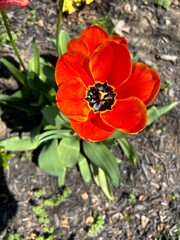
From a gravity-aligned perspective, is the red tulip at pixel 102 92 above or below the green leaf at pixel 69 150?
above

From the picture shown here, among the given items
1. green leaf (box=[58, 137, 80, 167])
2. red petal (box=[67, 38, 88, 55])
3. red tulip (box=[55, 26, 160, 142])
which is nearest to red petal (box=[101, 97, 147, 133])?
red tulip (box=[55, 26, 160, 142])

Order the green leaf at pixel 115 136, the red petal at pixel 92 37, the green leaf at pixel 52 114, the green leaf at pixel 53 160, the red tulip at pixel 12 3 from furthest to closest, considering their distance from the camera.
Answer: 1. the green leaf at pixel 53 160
2. the green leaf at pixel 115 136
3. the green leaf at pixel 52 114
4. the red petal at pixel 92 37
5. the red tulip at pixel 12 3

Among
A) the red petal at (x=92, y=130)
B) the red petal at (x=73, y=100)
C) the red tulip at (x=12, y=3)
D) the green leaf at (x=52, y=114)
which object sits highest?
the red tulip at (x=12, y=3)

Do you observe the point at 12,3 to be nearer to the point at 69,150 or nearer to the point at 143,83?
the point at 143,83

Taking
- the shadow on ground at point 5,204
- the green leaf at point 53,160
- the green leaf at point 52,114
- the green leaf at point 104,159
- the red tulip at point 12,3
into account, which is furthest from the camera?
the shadow on ground at point 5,204

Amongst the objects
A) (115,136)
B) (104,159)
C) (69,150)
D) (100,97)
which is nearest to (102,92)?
(100,97)

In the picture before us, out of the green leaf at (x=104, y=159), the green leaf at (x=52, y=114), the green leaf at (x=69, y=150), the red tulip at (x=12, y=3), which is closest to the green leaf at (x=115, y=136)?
the green leaf at (x=104, y=159)

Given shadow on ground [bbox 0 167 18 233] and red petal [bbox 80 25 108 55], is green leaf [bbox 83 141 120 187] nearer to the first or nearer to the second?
shadow on ground [bbox 0 167 18 233]

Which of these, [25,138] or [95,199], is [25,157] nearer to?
[25,138]

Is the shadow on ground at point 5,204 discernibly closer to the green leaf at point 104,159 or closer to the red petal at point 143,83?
the green leaf at point 104,159

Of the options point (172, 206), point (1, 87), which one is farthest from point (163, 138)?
point (1, 87)
